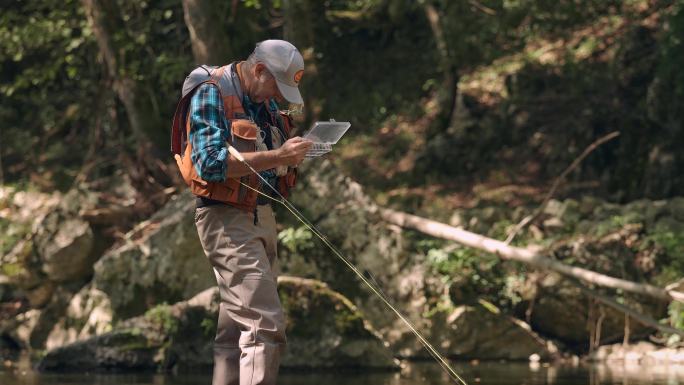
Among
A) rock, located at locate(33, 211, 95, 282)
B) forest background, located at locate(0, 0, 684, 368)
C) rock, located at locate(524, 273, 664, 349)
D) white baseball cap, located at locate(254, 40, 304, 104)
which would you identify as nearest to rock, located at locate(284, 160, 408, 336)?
forest background, located at locate(0, 0, 684, 368)

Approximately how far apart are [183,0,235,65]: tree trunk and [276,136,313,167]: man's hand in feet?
30.7

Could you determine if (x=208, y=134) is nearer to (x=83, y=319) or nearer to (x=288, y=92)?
(x=288, y=92)

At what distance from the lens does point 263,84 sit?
5945mm

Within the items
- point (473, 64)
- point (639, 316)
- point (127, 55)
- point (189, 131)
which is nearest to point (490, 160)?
point (473, 64)

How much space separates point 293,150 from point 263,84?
1.32 ft

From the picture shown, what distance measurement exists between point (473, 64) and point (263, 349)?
1643 cm

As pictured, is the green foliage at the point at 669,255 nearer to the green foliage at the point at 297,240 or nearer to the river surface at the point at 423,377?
the river surface at the point at 423,377

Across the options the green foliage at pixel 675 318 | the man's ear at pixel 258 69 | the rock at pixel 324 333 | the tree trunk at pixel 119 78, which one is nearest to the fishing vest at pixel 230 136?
the man's ear at pixel 258 69

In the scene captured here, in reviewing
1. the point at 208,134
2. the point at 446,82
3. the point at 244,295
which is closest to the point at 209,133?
the point at 208,134

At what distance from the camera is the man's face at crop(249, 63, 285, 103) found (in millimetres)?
5930

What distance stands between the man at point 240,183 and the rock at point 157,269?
685 cm

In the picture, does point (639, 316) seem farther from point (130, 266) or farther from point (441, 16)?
point (441, 16)

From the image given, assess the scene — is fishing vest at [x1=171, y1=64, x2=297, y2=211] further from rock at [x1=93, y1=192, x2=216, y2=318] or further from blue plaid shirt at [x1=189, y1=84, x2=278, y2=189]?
rock at [x1=93, y1=192, x2=216, y2=318]

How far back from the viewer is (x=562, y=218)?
15117 millimetres
